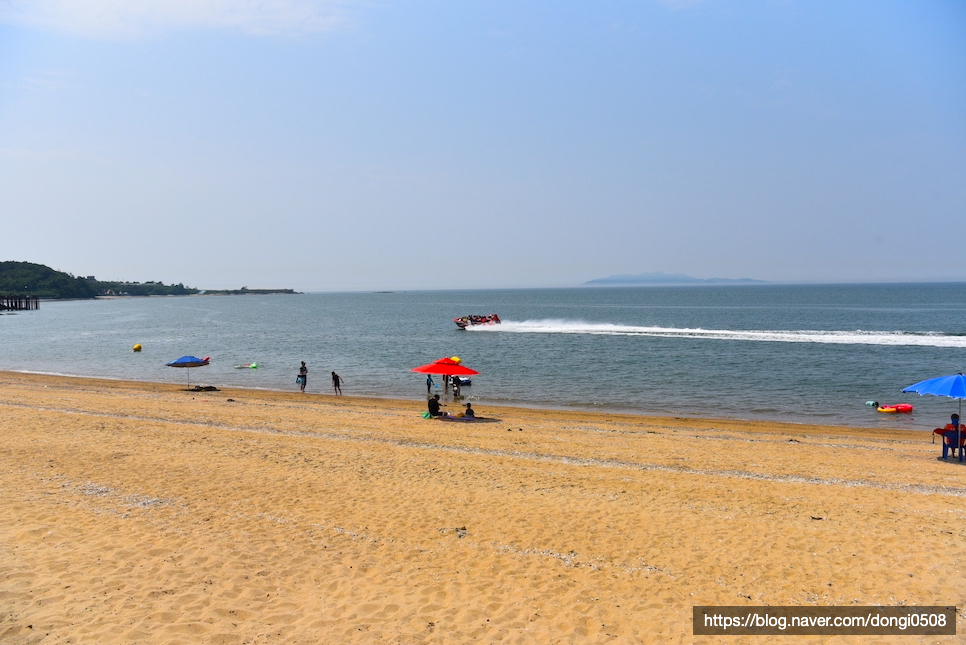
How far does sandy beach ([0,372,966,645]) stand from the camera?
7578mm

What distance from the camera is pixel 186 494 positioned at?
12227 millimetres

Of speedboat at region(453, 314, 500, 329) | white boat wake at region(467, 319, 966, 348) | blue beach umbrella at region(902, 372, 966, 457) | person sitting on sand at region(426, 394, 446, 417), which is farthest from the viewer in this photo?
speedboat at region(453, 314, 500, 329)

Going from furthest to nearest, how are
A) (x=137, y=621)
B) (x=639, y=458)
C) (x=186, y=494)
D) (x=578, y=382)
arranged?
(x=578, y=382) < (x=639, y=458) < (x=186, y=494) < (x=137, y=621)

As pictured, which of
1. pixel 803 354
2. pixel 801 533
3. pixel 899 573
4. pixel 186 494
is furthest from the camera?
pixel 803 354

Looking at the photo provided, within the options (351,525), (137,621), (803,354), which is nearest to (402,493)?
(351,525)

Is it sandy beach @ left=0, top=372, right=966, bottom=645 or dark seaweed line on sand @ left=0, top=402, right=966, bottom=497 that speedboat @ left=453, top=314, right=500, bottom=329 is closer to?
dark seaweed line on sand @ left=0, top=402, right=966, bottom=497

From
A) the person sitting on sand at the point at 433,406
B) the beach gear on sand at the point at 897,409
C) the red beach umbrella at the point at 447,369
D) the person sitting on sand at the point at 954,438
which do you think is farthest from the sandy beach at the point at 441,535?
the beach gear on sand at the point at 897,409

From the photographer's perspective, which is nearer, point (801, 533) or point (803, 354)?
point (801, 533)

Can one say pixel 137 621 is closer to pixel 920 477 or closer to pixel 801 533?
pixel 801 533

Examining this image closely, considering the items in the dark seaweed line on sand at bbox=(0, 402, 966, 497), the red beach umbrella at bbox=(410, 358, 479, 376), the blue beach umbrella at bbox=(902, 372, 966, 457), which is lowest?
the dark seaweed line on sand at bbox=(0, 402, 966, 497)

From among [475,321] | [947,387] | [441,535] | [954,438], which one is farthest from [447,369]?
[475,321]

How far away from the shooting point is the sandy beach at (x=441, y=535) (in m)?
7.58

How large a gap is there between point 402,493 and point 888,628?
844 centimetres

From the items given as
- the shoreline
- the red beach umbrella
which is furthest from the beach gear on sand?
the red beach umbrella
